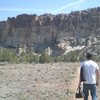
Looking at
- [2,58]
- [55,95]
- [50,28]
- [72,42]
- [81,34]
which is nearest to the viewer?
[55,95]

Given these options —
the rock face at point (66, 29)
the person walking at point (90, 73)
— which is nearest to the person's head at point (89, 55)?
the person walking at point (90, 73)

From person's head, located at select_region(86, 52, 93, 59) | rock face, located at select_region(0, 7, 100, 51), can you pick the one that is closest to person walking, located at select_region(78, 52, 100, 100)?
person's head, located at select_region(86, 52, 93, 59)

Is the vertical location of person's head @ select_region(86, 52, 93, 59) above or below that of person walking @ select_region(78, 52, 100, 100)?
above

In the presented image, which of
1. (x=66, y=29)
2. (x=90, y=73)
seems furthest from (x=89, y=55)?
(x=66, y=29)

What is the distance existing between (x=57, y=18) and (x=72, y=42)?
32.9 metres

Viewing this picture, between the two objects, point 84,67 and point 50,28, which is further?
point 50,28

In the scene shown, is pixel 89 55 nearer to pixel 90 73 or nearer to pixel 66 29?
pixel 90 73

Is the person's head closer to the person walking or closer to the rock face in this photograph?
the person walking

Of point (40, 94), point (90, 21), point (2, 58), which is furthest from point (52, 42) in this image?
point (40, 94)

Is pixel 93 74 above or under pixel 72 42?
under

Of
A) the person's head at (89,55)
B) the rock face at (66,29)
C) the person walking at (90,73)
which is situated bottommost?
the person walking at (90,73)

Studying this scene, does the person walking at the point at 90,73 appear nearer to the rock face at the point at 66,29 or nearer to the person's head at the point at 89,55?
the person's head at the point at 89,55

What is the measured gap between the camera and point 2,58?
82250 millimetres

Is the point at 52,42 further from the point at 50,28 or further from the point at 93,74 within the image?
the point at 93,74
